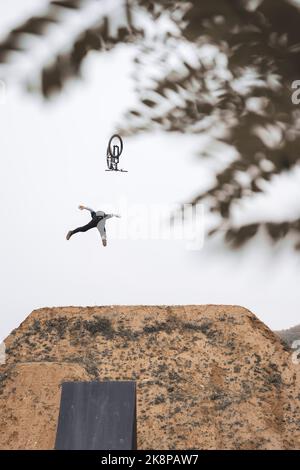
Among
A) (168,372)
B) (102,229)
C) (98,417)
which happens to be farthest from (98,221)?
(168,372)

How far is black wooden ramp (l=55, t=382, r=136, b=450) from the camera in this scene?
168 inches

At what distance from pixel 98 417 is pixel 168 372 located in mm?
2087

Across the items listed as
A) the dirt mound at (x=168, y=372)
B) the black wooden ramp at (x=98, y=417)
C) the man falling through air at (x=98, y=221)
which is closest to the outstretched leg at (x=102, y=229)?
the man falling through air at (x=98, y=221)

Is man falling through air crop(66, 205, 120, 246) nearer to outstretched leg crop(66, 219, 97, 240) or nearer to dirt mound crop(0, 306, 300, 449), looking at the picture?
outstretched leg crop(66, 219, 97, 240)

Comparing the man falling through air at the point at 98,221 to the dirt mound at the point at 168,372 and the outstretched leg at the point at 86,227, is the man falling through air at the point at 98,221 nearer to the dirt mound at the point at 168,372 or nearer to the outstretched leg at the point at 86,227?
the outstretched leg at the point at 86,227

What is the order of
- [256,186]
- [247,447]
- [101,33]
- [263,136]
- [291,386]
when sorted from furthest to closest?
[291,386] → [247,447] → [256,186] → [263,136] → [101,33]

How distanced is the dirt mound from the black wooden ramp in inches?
55.3

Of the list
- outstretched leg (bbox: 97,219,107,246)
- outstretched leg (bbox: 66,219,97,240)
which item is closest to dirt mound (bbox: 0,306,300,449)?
outstretched leg (bbox: 66,219,97,240)

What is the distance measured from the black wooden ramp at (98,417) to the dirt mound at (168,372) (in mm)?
1404

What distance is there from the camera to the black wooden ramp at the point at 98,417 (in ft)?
14.0

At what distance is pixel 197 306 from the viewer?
7.18 metres

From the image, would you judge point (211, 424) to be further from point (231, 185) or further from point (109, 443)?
point (231, 185)

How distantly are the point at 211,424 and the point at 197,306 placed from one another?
160 centimetres
